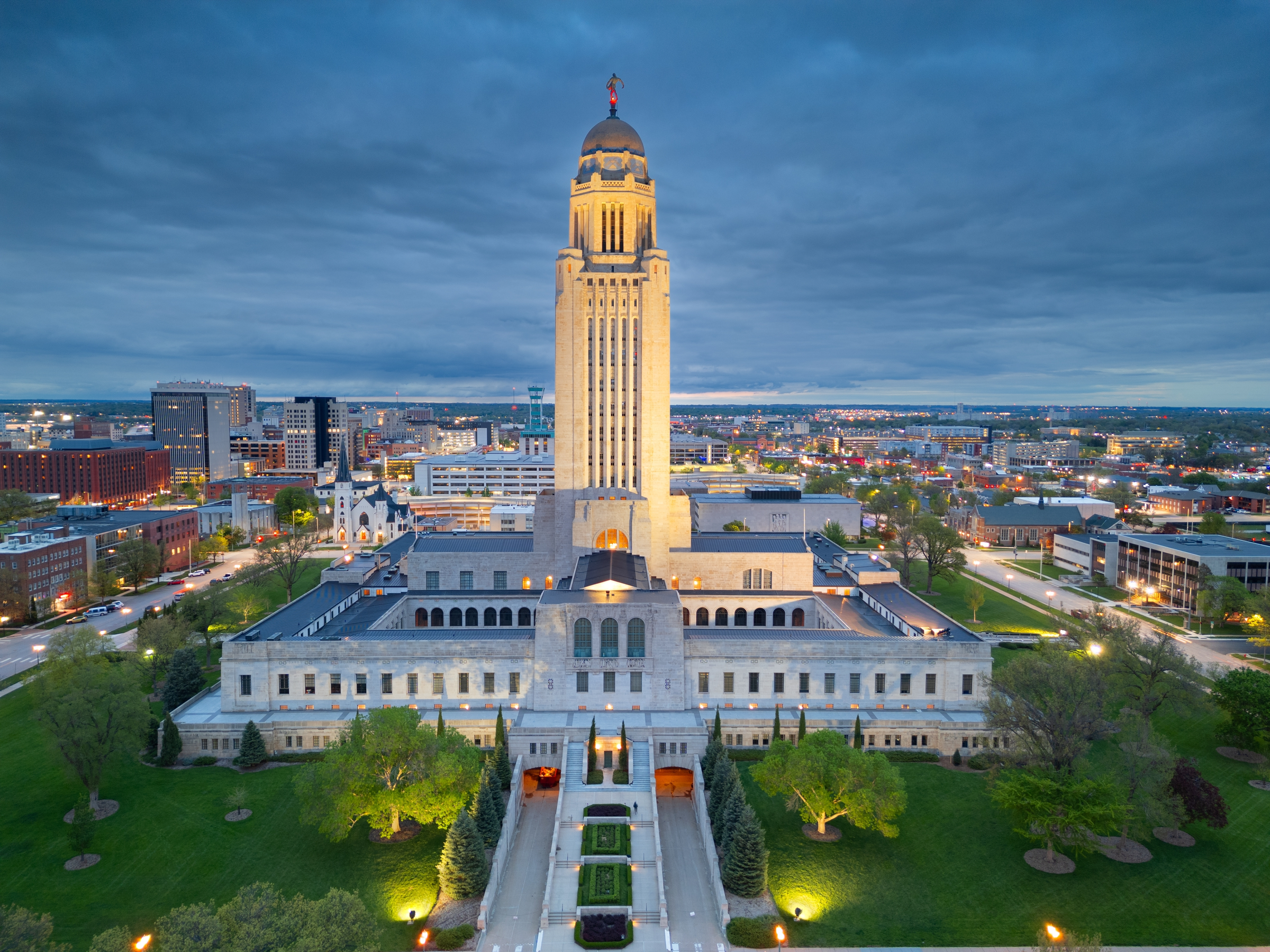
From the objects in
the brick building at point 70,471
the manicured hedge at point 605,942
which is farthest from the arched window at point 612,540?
the brick building at point 70,471

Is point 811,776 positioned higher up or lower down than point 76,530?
lower down

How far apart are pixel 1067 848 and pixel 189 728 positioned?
206ft

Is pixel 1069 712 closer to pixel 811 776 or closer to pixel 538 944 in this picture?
pixel 811 776

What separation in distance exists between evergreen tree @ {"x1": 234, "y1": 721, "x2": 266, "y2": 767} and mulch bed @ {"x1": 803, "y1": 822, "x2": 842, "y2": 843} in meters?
40.4

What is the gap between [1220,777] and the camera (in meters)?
52.7

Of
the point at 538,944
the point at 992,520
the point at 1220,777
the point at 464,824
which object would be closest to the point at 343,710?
the point at 464,824

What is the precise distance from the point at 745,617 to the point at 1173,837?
39.1m

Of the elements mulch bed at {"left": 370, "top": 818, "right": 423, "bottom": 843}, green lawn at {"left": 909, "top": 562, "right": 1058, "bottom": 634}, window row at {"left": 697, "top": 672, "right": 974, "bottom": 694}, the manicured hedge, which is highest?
window row at {"left": 697, "top": 672, "right": 974, "bottom": 694}

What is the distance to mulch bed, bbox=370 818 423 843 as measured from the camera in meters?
46.0

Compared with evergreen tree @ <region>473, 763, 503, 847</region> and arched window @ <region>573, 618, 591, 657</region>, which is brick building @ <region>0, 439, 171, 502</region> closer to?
arched window @ <region>573, 618, 591, 657</region>

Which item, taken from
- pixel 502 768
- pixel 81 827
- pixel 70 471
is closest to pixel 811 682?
pixel 502 768

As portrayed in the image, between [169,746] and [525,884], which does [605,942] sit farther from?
[169,746]

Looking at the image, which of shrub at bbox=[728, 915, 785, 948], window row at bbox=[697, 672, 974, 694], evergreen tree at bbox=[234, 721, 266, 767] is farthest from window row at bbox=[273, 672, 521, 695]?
shrub at bbox=[728, 915, 785, 948]

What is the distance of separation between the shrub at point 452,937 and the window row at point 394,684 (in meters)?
24.7
